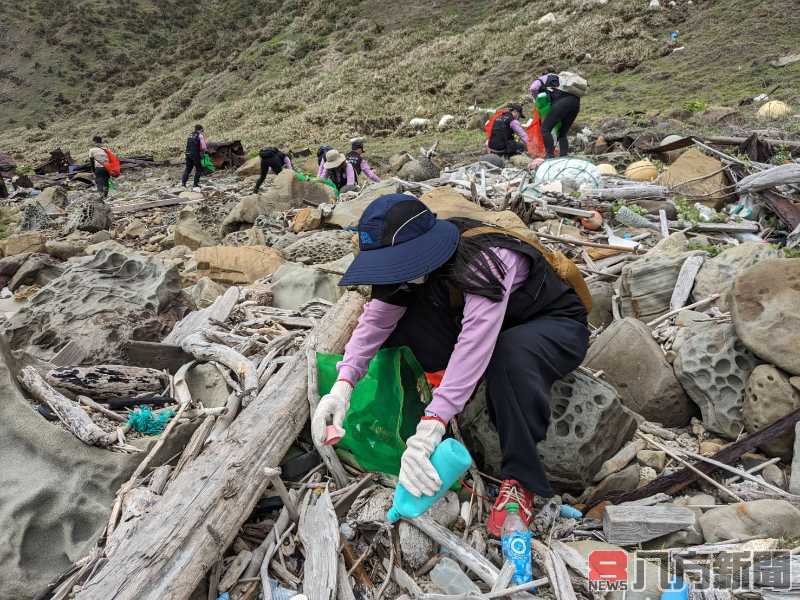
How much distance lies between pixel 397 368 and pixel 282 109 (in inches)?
1042

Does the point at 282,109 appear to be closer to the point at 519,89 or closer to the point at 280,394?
the point at 519,89

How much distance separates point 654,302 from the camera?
13.2ft

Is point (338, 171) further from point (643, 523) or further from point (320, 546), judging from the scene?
point (643, 523)

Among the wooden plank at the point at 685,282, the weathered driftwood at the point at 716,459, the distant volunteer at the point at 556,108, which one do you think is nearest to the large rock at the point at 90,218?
the distant volunteer at the point at 556,108

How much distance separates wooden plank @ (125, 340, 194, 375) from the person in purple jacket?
1.57 m

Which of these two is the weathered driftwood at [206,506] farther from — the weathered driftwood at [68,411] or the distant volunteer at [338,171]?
the distant volunteer at [338,171]

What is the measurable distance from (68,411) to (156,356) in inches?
34.4

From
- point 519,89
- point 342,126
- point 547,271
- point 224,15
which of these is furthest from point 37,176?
point 224,15

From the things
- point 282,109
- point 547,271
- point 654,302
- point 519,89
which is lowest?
point 519,89

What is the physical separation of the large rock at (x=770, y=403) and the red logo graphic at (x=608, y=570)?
1.11 metres

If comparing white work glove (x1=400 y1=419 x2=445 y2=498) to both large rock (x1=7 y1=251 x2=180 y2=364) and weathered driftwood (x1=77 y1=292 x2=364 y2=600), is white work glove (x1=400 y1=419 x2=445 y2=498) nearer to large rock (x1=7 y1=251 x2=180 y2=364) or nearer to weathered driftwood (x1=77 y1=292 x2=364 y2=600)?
weathered driftwood (x1=77 y1=292 x2=364 y2=600)

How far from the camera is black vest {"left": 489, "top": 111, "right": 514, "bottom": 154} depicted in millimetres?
10281

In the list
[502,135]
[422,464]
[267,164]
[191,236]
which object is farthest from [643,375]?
[267,164]

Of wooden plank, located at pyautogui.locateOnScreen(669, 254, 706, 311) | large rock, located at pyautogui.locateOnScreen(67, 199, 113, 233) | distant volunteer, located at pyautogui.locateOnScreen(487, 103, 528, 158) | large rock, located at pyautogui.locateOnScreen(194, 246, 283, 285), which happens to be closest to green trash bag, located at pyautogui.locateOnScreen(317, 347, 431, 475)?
wooden plank, located at pyautogui.locateOnScreen(669, 254, 706, 311)
